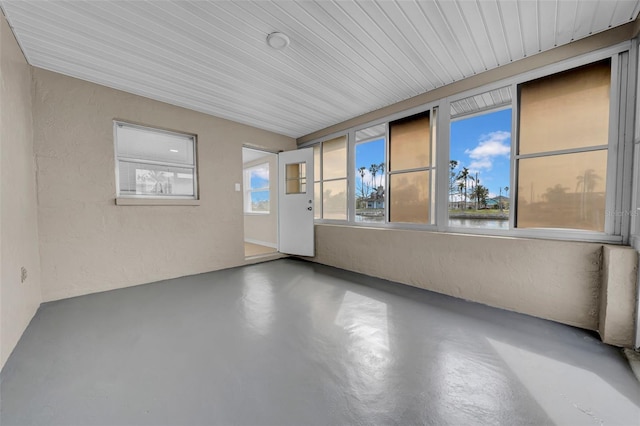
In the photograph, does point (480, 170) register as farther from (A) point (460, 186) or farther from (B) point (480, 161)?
(A) point (460, 186)

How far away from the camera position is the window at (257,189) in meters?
6.56

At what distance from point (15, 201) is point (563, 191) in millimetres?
4976

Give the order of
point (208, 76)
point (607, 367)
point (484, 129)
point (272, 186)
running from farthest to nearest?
point (272, 186) < point (484, 129) < point (208, 76) < point (607, 367)

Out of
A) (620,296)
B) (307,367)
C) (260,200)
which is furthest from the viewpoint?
(260,200)

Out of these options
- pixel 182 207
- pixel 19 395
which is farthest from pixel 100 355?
pixel 182 207

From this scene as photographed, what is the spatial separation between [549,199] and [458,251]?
1004 mm

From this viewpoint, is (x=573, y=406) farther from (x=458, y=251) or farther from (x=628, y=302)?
(x=458, y=251)

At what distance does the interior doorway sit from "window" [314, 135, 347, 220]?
5.09 ft

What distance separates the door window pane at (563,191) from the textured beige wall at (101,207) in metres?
4.23

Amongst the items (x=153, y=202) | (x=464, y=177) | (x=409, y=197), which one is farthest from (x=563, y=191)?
(x=153, y=202)

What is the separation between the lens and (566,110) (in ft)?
7.59

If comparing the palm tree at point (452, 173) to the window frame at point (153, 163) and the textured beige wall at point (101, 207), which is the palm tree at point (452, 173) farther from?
the window frame at point (153, 163)

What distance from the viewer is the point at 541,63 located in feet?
7.75

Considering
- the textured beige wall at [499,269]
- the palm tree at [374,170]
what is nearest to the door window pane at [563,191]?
the textured beige wall at [499,269]
